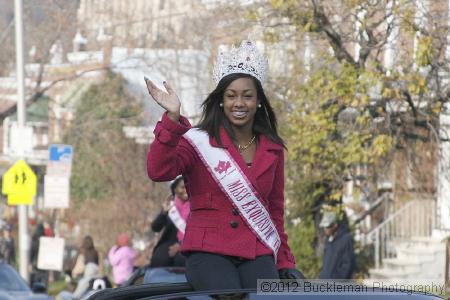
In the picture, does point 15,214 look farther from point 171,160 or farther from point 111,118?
point 171,160

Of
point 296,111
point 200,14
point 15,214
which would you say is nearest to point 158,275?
point 296,111

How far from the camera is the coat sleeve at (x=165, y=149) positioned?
5285 mm

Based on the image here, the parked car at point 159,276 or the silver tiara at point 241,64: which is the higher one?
the silver tiara at point 241,64

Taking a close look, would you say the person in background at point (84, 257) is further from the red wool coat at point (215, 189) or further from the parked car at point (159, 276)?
the red wool coat at point (215, 189)

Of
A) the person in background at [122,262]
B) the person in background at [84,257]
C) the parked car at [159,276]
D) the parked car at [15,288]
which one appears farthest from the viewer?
the person in background at [84,257]

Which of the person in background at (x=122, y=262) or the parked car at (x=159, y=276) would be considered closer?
the parked car at (x=159, y=276)

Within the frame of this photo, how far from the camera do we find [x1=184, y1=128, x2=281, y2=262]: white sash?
5.62m

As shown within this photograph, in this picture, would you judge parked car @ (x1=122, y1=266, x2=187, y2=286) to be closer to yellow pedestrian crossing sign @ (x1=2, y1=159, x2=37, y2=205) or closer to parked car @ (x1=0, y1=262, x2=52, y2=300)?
parked car @ (x1=0, y1=262, x2=52, y2=300)

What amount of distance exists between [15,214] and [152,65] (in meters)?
12.3

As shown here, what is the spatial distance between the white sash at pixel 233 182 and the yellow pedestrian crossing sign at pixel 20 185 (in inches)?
678

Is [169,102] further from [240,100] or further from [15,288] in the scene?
[15,288]

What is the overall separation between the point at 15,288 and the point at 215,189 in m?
9.70

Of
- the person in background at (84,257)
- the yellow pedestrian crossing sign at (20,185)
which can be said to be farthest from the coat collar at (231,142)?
the yellow pedestrian crossing sign at (20,185)

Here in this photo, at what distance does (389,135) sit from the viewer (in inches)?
653
